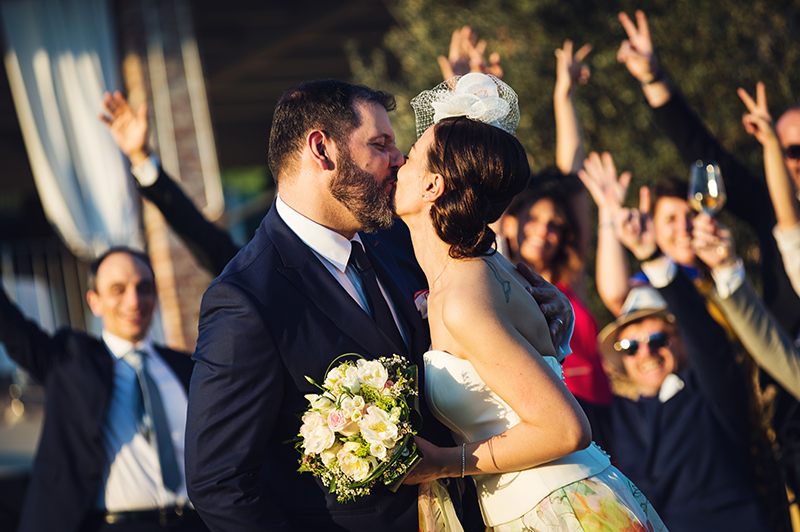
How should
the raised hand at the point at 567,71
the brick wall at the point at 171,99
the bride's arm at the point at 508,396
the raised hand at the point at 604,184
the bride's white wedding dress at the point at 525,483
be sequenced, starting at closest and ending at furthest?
1. the bride's arm at the point at 508,396
2. the bride's white wedding dress at the point at 525,483
3. the raised hand at the point at 604,184
4. the raised hand at the point at 567,71
5. the brick wall at the point at 171,99

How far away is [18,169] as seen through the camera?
13.2m

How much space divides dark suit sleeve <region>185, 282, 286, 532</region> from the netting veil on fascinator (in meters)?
0.90

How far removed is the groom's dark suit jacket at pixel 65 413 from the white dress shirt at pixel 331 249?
1.95 meters

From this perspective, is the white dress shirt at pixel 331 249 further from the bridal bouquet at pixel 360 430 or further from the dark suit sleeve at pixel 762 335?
the dark suit sleeve at pixel 762 335

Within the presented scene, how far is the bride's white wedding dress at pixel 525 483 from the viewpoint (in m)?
2.29

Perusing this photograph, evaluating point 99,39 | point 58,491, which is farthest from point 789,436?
point 99,39

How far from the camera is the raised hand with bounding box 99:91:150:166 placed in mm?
4262

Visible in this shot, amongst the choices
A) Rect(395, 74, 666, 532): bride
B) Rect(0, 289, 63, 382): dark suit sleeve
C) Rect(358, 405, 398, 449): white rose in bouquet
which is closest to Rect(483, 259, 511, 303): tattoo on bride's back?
Rect(395, 74, 666, 532): bride

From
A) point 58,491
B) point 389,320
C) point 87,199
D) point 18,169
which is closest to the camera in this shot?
point 389,320

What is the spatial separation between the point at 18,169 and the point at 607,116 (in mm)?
10498

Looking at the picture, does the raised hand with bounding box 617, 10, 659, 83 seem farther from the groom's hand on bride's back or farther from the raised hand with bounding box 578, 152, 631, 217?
the groom's hand on bride's back

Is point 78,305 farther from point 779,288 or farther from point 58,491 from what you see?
point 779,288

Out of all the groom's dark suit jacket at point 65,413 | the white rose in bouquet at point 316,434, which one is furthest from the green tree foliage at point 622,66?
the white rose in bouquet at point 316,434

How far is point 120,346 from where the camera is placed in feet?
→ 13.7
